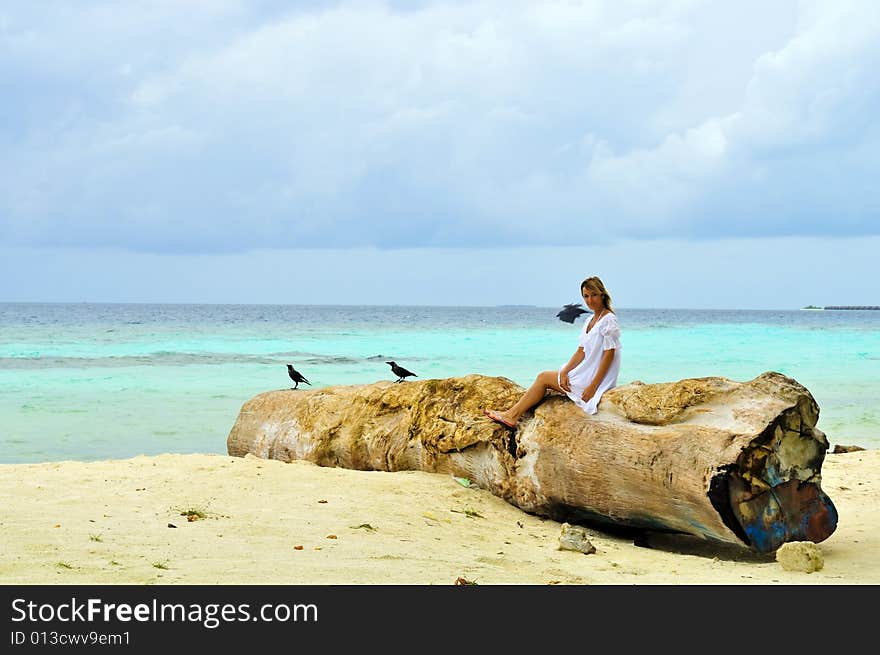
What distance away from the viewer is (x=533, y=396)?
7000 millimetres

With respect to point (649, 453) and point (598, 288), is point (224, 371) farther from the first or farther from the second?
point (649, 453)

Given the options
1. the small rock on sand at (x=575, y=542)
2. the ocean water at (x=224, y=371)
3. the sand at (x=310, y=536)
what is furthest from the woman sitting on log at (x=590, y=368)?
the ocean water at (x=224, y=371)

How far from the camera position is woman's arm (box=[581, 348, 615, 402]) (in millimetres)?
6703

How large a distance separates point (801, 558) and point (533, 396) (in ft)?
7.87

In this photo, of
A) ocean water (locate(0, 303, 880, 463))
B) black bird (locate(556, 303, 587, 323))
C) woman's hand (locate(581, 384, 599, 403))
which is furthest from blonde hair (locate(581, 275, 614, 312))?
ocean water (locate(0, 303, 880, 463))

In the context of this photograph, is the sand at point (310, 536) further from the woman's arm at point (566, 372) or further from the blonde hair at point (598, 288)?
the blonde hair at point (598, 288)

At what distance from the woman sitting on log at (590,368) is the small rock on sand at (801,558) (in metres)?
1.78

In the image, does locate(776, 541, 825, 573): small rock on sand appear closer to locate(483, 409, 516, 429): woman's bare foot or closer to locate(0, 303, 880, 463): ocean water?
locate(483, 409, 516, 429): woman's bare foot

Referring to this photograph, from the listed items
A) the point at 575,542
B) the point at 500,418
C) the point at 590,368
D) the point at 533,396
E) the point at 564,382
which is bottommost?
the point at 575,542

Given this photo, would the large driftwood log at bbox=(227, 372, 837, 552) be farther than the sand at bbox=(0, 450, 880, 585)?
Yes

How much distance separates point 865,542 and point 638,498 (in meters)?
1.92

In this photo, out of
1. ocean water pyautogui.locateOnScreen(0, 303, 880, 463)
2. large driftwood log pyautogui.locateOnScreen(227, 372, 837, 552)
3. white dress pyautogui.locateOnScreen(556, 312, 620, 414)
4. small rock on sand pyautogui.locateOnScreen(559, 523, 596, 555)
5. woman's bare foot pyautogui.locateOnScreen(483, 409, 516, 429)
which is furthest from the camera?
ocean water pyautogui.locateOnScreen(0, 303, 880, 463)

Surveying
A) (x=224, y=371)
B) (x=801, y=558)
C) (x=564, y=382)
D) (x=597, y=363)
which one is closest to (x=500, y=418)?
(x=564, y=382)

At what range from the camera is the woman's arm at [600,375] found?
670cm
